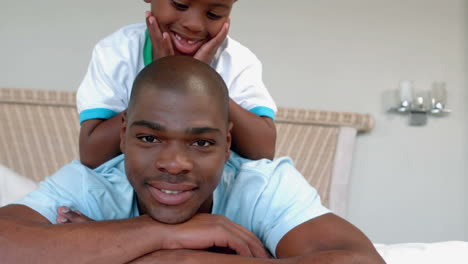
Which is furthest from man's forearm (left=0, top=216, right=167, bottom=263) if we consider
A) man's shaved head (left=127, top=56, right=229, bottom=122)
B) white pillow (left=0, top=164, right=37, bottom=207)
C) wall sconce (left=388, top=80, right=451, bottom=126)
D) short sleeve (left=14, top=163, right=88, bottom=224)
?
wall sconce (left=388, top=80, right=451, bottom=126)

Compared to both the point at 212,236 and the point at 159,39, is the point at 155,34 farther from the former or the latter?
the point at 212,236

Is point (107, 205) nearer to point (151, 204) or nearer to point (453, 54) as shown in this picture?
point (151, 204)

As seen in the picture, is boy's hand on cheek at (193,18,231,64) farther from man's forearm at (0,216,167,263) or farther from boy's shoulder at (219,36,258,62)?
man's forearm at (0,216,167,263)

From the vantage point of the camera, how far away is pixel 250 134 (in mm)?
1406

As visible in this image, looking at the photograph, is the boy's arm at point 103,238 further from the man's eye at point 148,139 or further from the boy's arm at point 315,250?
the man's eye at point 148,139

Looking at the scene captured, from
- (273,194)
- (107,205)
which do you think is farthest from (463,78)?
(107,205)

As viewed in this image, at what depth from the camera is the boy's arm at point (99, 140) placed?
134cm

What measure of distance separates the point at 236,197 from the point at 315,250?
262 mm

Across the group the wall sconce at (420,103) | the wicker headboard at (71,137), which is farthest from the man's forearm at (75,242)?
the wall sconce at (420,103)

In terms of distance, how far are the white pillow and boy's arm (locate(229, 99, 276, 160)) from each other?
995 mm

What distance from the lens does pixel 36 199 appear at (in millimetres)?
1241

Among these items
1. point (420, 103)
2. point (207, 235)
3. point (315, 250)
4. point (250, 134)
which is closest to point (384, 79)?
point (420, 103)

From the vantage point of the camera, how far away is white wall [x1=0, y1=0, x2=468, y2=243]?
2.97 meters

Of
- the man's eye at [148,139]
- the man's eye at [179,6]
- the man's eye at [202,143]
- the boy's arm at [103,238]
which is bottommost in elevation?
the boy's arm at [103,238]
